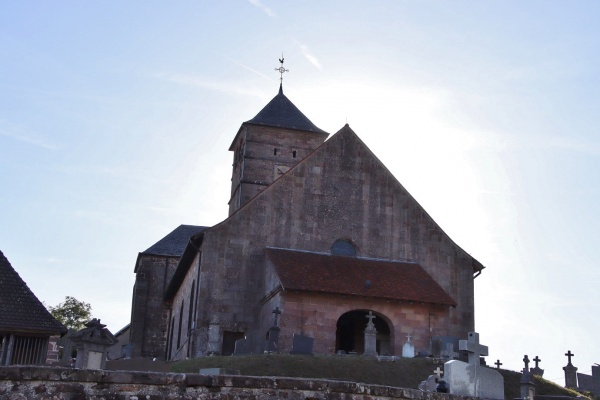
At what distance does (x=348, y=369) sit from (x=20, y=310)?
355 inches

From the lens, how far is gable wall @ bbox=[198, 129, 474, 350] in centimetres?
3081

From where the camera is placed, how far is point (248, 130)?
4872 centimetres

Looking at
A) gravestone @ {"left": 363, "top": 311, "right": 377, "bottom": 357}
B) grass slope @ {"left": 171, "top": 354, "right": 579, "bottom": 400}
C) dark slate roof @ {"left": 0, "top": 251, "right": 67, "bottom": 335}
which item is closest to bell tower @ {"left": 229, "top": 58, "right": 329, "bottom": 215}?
gravestone @ {"left": 363, "top": 311, "right": 377, "bottom": 357}

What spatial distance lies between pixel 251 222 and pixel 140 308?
1714cm

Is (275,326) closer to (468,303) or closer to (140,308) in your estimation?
(468,303)

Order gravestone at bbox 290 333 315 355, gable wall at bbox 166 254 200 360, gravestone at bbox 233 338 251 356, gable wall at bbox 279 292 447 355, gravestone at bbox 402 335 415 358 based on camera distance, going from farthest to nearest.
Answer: gable wall at bbox 166 254 200 360, gravestone at bbox 233 338 251 356, gable wall at bbox 279 292 447 355, gravestone at bbox 402 335 415 358, gravestone at bbox 290 333 315 355

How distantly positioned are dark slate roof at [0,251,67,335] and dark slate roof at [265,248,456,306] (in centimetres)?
798

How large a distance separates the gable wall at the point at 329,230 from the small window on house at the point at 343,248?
7.6 inches

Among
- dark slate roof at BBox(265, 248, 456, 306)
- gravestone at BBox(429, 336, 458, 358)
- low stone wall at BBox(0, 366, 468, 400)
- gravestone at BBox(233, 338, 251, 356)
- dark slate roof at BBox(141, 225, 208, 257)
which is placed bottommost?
low stone wall at BBox(0, 366, 468, 400)

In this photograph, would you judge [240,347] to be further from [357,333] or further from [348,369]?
[348,369]

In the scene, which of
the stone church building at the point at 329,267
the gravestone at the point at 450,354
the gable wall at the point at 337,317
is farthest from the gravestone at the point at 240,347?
the gravestone at the point at 450,354

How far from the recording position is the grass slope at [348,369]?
2236 cm

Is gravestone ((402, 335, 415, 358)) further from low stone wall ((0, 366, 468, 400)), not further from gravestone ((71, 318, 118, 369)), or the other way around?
low stone wall ((0, 366, 468, 400))

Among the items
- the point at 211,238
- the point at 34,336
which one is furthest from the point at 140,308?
the point at 34,336
